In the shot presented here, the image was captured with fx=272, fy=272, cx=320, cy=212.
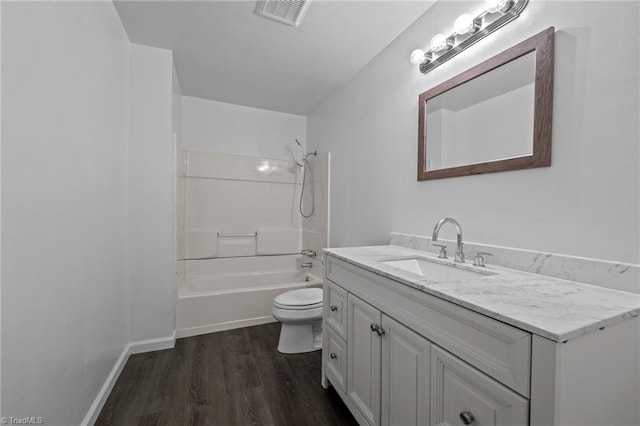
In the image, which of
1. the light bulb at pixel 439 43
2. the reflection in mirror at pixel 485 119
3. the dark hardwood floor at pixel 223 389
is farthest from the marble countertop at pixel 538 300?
the light bulb at pixel 439 43

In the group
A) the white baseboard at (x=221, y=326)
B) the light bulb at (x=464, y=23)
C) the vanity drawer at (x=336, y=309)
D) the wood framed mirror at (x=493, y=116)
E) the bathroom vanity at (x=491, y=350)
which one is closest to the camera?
the bathroom vanity at (x=491, y=350)

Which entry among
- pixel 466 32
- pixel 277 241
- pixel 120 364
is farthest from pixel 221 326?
pixel 466 32

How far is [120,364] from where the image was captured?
1.86 m

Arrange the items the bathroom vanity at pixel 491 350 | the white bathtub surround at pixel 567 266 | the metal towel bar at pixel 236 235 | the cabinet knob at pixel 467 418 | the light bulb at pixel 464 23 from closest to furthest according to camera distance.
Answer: the bathroom vanity at pixel 491 350
the cabinet knob at pixel 467 418
the white bathtub surround at pixel 567 266
the light bulb at pixel 464 23
the metal towel bar at pixel 236 235

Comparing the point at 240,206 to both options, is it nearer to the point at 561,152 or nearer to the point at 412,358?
the point at 412,358

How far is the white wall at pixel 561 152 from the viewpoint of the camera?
0.92 m

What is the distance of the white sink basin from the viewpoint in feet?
4.09

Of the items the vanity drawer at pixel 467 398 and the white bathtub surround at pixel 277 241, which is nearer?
the vanity drawer at pixel 467 398

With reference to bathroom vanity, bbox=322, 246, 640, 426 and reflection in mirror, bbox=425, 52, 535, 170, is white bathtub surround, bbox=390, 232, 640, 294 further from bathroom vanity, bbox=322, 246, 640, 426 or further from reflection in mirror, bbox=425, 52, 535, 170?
reflection in mirror, bbox=425, 52, 535, 170

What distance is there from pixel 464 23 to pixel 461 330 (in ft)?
4.75

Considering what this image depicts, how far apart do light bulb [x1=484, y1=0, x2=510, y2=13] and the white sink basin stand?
118cm

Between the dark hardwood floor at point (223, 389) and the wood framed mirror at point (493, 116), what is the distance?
150 centimetres

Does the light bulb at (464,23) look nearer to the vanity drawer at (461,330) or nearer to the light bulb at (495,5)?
the light bulb at (495,5)

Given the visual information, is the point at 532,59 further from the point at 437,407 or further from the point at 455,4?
the point at 437,407
